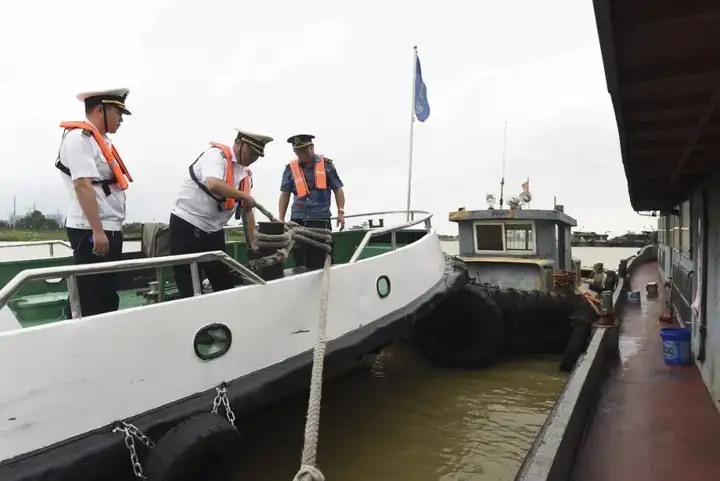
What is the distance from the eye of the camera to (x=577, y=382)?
Answer: 4742 mm

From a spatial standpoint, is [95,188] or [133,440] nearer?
[133,440]

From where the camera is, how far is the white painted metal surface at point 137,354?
2.59m

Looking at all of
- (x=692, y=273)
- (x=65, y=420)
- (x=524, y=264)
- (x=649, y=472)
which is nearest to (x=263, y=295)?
(x=65, y=420)

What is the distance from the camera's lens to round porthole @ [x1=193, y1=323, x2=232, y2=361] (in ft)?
10.8

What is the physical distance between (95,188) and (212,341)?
1149 mm

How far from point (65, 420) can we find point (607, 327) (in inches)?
246

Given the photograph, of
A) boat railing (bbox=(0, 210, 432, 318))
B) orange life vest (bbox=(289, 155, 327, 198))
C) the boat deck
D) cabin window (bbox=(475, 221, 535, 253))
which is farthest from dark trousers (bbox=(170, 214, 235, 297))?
cabin window (bbox=(475, 221, 535, 253))

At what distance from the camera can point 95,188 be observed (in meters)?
3.38

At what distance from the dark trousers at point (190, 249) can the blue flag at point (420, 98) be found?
195 inches

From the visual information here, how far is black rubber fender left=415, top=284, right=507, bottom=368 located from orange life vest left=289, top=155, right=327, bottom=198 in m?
2.09

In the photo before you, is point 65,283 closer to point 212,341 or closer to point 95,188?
point 95,188

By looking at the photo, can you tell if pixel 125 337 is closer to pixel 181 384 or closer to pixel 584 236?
pixel 181 384

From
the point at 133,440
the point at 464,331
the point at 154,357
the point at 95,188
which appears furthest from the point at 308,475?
the point at 464,331

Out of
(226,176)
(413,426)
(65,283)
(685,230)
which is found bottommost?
(413,426)
